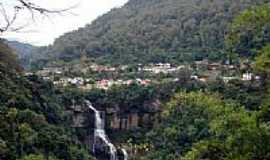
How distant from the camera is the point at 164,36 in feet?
160

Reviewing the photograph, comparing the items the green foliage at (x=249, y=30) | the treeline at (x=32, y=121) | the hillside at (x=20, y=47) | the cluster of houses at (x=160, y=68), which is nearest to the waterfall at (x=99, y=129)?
the treeline at (x=32, y=121)

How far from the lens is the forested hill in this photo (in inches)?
1802

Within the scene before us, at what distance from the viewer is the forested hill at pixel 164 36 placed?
45781 mm

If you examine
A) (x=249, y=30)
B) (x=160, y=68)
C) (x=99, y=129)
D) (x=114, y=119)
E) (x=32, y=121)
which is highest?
(x=249, y=30)

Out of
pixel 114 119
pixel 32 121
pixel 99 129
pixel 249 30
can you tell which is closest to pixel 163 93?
pixel 114 119

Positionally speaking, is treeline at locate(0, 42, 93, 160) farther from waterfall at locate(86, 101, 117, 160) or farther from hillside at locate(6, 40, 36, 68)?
waterfall at locate(86, 101, 117, 160)

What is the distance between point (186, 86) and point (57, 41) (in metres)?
34.8

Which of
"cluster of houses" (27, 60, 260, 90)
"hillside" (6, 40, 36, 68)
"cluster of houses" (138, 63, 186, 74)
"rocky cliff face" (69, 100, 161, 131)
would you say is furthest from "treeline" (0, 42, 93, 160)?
"cluster of houses" (138, 63, 186, 74)

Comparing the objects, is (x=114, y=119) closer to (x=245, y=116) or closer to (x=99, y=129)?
(x=99, y=129)

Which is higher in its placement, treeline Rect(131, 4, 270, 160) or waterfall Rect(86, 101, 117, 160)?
treeline Rect(131, 4, 270, 160)

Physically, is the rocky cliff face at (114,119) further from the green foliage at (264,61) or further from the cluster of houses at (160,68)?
the green foliage at (264,61)

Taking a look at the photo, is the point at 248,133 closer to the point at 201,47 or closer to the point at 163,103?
the point at 163,103

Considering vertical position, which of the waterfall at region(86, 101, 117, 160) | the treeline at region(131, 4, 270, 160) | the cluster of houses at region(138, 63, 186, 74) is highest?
the treeline at region(131, 4, 270, 160)

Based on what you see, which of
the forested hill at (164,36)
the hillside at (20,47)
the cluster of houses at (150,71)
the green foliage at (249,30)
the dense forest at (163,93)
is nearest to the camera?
the hillside at (20,47)
